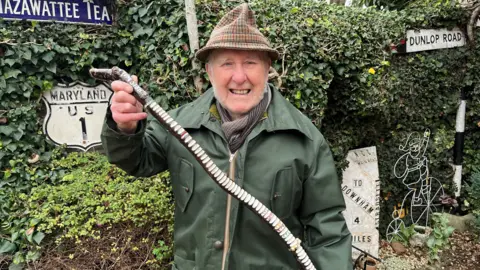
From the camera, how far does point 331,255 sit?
172 centimetres

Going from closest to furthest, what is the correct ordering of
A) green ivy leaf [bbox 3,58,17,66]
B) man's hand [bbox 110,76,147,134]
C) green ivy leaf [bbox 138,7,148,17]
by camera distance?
man's hand [bbox 110,76,147,134] < green ivy leaf [bbox 3,58,17,66] < green ivy leaf [bbox 138,7,148,17]

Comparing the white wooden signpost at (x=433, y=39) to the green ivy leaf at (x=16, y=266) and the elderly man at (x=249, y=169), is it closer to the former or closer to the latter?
the elderly man at (x=249, y=169)

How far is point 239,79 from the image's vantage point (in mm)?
1707

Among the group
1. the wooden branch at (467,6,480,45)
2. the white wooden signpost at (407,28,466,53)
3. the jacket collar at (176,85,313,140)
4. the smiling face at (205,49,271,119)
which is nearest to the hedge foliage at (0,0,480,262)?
the white wooden signpost at (407,28,466,53)

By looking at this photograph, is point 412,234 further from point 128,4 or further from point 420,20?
point 128,4

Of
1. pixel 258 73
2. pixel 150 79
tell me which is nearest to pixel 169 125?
pixel 258 73

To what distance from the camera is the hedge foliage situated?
317 cm

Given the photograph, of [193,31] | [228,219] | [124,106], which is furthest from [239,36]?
[193,31]

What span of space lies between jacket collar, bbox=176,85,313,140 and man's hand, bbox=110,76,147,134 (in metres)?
0.33

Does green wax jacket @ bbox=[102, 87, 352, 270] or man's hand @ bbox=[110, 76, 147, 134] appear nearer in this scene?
man's hand @ bbox=[110, 76, 147, 134]

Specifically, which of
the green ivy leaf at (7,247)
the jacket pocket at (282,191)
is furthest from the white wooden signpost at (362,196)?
the green ivy leaf at (7,247)

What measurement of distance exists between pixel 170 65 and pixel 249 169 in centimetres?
191

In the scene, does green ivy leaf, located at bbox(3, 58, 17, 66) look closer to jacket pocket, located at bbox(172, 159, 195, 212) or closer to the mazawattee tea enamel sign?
the mazawattee tea enamel sign

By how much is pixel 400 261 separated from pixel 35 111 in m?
4.49
